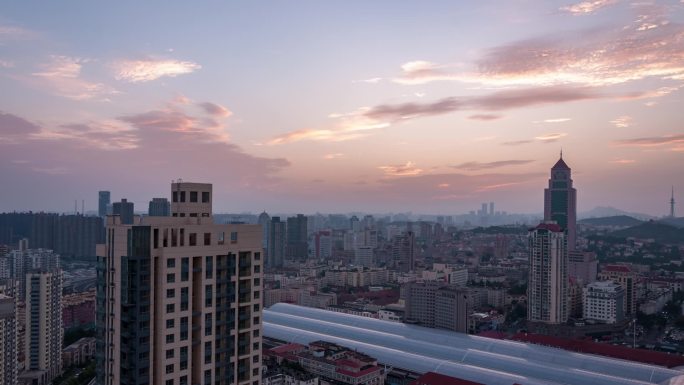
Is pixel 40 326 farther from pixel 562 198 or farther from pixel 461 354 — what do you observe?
pixel 562 198

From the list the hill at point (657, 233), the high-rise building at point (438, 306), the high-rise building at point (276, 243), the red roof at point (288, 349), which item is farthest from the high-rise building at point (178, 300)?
the hill at point (657, 233)

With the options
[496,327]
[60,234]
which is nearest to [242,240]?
[496,327]

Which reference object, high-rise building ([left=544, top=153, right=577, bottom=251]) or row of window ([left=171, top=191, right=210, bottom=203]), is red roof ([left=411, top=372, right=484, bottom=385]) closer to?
row of window ([left=171, top=191, right=210, bottom=203])

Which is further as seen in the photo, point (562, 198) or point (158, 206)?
point (562, 198)

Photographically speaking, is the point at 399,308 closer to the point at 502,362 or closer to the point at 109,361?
the point at 502,362

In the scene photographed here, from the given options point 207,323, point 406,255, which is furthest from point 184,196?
point 406,255
